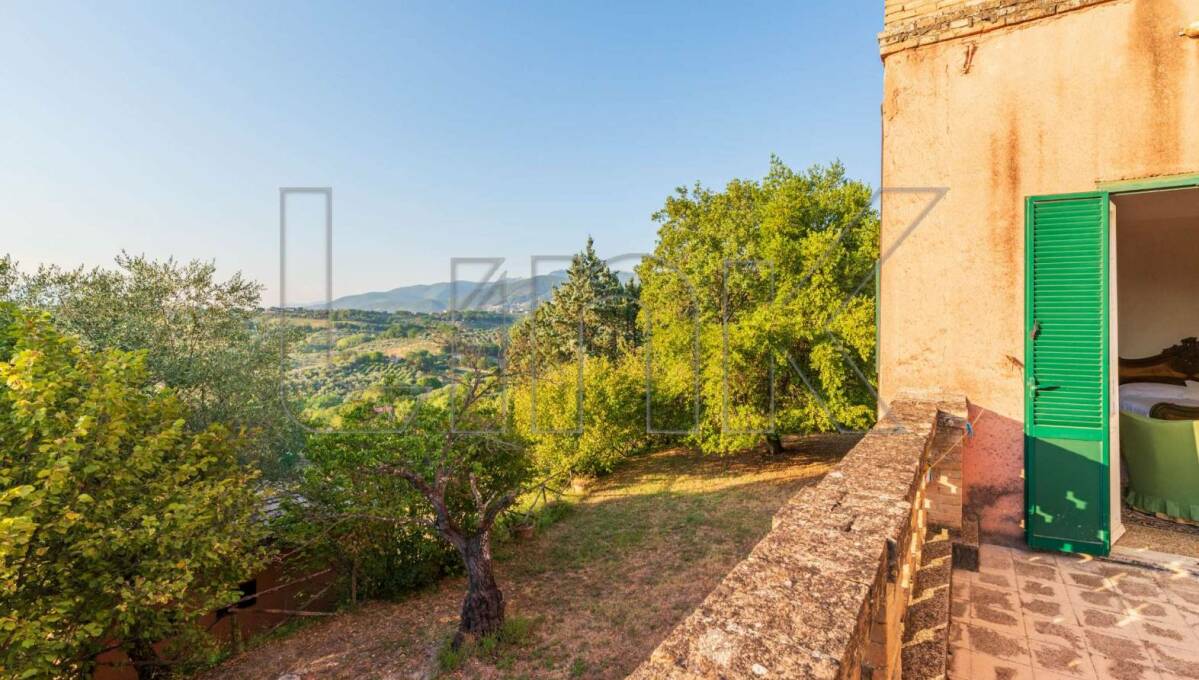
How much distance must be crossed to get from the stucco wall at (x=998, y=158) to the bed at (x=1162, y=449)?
5.48ft

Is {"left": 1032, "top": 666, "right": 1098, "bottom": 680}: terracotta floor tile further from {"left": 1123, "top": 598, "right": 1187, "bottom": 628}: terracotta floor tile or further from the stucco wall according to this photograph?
the stucco wall

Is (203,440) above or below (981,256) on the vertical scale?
below

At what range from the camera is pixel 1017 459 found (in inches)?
135

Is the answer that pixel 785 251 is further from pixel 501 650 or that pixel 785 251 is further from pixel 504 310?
pixel 501 650

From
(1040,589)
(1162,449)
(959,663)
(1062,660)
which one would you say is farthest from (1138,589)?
(1162,449)

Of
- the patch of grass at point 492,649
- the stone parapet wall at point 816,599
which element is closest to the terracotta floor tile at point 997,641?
the stone parapet wall at point 816,599

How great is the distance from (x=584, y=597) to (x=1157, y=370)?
7.47 metres

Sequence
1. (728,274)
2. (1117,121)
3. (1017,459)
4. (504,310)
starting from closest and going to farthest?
1. (1117,121)
2. (1017,459)
3. (504,310)
4. (728,274)

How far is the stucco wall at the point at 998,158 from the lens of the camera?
3.16 metres

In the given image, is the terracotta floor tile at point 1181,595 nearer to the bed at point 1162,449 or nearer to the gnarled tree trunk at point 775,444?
the bed at point 1162,449

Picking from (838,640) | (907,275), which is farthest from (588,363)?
(838,640)

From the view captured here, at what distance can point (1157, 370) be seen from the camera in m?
5.14

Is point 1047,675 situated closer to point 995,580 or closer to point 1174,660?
point 1174,660

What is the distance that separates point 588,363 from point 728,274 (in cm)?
510
